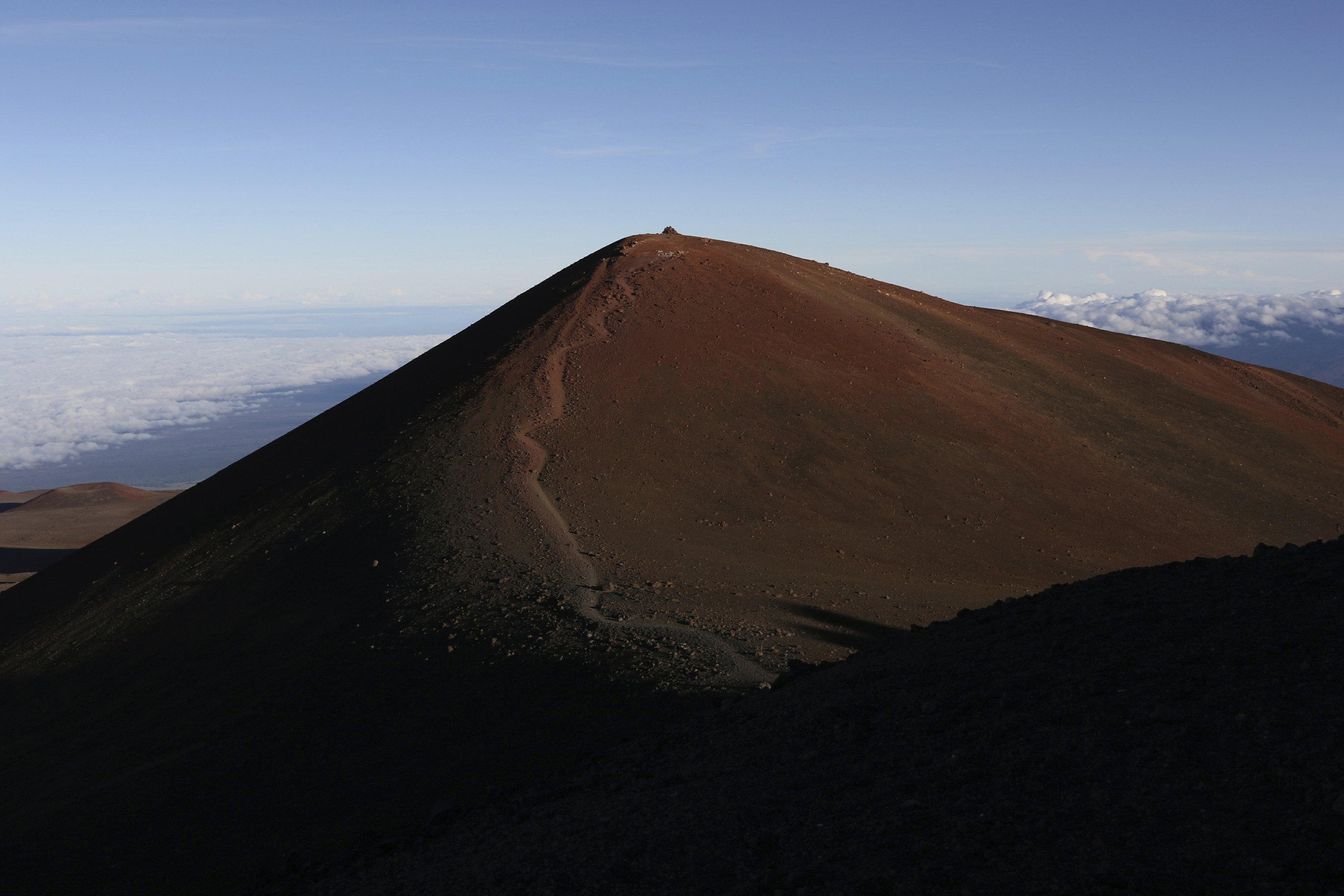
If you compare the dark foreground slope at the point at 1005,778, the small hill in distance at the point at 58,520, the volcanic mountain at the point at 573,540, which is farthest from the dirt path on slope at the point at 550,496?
the small hill in distance at the point at 58,520

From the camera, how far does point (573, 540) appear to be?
16.6 meters

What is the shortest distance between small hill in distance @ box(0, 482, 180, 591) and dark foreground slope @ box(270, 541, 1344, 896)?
46784 millimetres

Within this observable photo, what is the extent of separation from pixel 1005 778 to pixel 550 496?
13.6m

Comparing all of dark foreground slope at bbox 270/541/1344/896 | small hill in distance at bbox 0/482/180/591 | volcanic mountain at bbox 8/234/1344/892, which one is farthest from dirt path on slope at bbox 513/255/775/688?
small hill in distance at bbox 0/482/180/591

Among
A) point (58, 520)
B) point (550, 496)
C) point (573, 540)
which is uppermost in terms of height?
point (550, 496)

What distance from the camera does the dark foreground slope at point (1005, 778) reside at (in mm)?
4789

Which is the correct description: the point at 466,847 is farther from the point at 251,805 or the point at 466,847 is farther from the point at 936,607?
the point at 936,607

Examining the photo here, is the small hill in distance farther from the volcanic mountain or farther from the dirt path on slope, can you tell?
the dirt path on slope

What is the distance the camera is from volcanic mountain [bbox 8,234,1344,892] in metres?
10.6

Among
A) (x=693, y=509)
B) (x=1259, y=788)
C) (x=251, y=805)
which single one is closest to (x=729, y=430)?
(x=693, y=509)

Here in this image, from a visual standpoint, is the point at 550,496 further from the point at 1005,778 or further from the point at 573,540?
the point at 1005,778

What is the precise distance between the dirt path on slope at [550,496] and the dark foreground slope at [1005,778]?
2638 millimetres

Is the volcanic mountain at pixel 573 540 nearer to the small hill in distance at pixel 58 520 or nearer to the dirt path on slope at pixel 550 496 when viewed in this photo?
the dirt path on slope at pixel 550 496

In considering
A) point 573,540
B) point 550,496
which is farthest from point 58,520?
point 573,540
